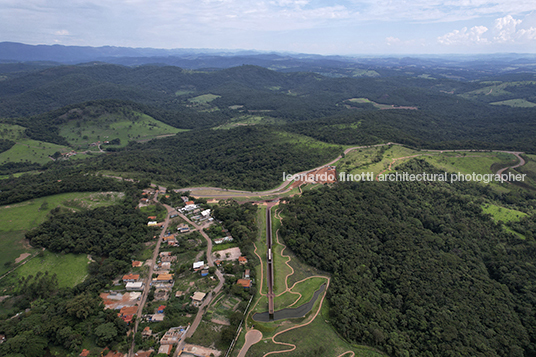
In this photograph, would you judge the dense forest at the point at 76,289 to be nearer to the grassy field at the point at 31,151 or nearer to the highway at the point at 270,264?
the highway at the point at 270,264

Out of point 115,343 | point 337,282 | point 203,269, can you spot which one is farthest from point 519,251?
point 115,343

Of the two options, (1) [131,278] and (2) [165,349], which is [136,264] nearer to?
(1) [131,278]

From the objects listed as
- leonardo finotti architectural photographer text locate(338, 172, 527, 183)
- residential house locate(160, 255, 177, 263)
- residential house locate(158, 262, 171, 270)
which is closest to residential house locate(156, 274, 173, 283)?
residential house locate(158, 262, 171, 270)

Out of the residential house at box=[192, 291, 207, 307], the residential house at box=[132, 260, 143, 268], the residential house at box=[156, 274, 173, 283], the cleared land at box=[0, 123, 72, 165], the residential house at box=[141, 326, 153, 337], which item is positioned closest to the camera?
the residential house at box=[141, 326, 153, 337]

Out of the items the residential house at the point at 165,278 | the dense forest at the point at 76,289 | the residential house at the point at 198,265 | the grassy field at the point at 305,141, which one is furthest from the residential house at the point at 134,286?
the grassy field at the point at 305,141

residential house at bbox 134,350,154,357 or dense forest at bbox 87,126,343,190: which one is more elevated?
dense forest at bbox 87,126,343,190

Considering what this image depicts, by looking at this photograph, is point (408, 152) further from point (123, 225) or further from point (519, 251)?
point (123, 225)

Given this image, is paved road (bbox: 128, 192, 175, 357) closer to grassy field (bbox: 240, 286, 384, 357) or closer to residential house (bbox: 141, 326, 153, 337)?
residential house (bbox: 141, 326, 153, 337)
